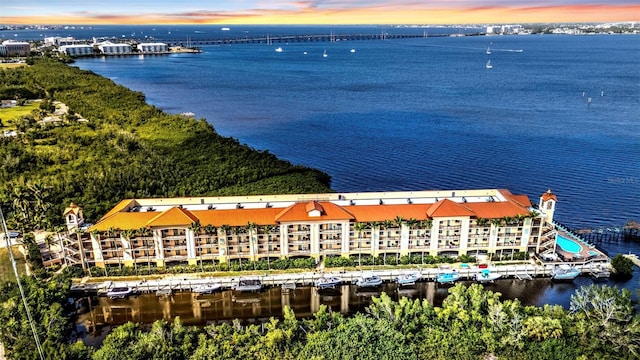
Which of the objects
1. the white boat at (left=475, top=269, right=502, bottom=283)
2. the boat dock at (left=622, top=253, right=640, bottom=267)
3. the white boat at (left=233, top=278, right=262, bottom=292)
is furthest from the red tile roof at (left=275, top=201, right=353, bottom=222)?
the boat dock at (left=622, top=253, right=640, bottom=267)

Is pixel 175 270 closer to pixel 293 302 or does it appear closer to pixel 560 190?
pixel 293 302

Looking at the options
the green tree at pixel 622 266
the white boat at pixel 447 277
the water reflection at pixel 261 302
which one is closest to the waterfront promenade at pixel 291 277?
the white boat at pixel 447 277

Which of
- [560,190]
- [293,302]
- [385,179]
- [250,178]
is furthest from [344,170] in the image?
[293,302]

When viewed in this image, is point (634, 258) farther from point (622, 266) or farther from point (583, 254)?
point (583, 254)

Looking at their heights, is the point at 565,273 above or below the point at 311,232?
below

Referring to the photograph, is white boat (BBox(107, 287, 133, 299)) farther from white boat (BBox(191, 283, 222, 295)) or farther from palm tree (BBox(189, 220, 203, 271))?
palm tree (BBox(189, 220, 203, 271))

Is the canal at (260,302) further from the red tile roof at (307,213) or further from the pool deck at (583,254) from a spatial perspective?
the red tile roof at (307,213)

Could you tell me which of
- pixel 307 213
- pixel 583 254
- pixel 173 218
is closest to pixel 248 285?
pixel 307 213
